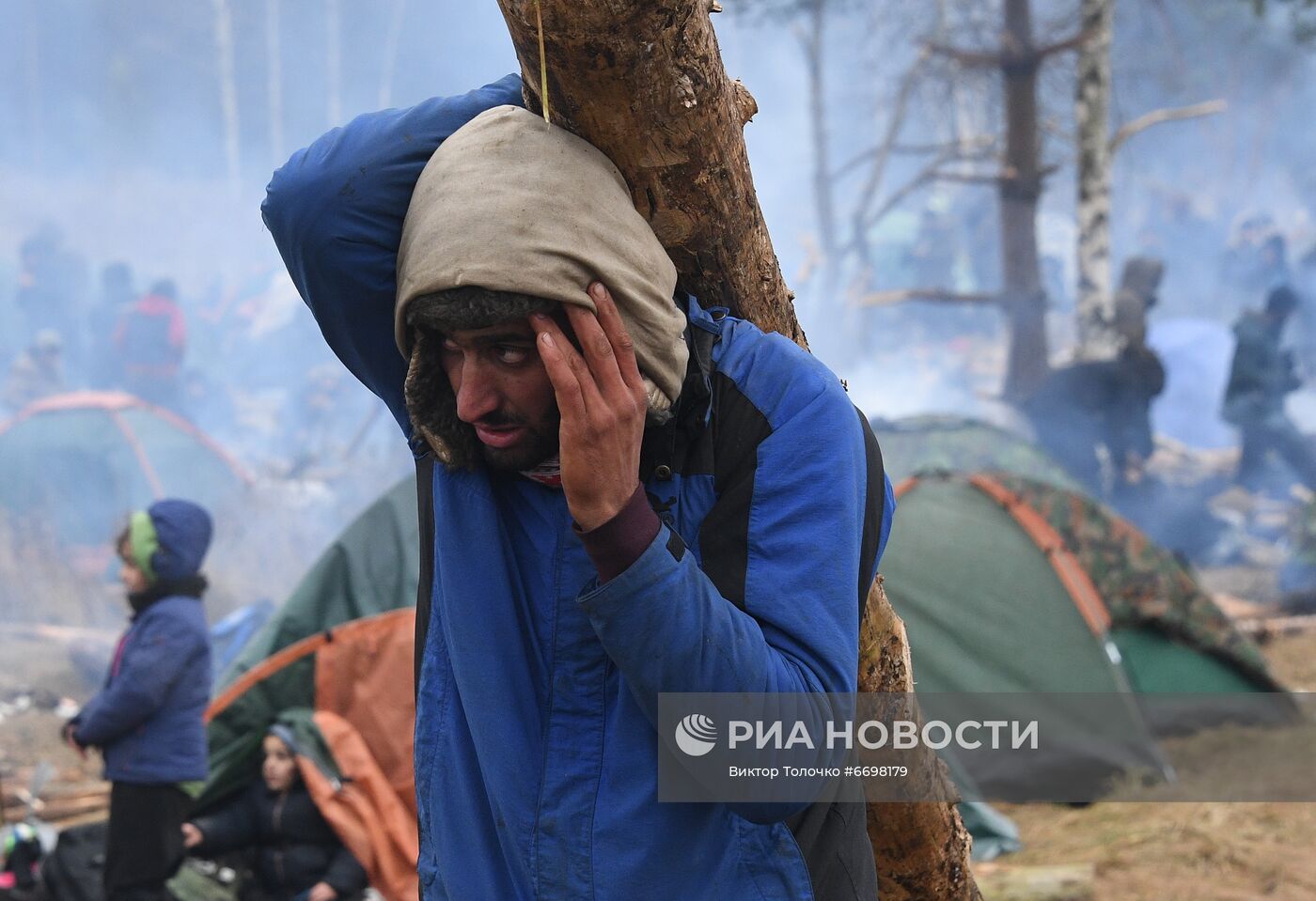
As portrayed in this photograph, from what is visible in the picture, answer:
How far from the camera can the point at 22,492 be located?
37.1ft

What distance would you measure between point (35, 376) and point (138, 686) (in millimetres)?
10339

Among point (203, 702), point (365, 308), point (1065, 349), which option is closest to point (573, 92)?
point (365, 308)

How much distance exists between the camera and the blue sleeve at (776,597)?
1.29 meters

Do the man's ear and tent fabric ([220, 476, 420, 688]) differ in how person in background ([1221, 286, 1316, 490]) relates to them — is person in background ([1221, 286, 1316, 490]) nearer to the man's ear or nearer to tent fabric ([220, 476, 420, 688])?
tent fabric ([220, 476, 420, 688])

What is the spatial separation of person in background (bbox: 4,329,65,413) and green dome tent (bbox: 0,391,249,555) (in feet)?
5.33

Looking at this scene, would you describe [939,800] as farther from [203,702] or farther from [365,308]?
[203,702]

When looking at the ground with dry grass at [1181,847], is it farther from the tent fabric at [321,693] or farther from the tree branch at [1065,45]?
the tree branch at [1065,45]

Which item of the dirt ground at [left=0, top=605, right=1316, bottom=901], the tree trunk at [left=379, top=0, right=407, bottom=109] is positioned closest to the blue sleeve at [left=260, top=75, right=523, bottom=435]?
the dirt ground at [left=0, top=605, right=1316, bottom=901]

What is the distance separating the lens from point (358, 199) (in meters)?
1.59

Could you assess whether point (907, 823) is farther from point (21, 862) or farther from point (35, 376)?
point (35, 376)

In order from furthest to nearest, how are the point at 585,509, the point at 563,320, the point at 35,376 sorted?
1. the point at 35,376
2. the point at 563,320
3. the point at 585,509

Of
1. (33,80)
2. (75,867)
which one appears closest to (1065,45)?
(75,867)

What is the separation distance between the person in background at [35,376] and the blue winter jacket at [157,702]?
32.6 feet

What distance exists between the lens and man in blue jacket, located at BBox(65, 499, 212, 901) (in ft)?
14.4
